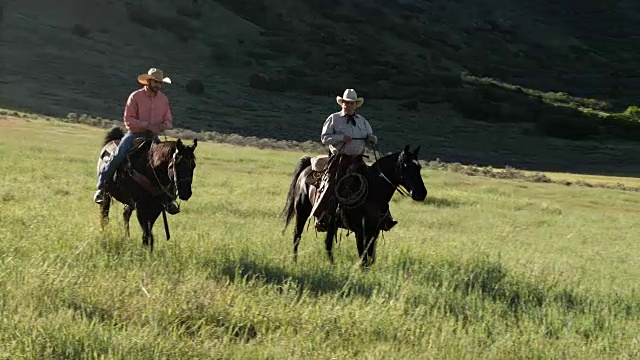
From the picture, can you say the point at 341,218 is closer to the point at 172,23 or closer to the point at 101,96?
the point at 101,96

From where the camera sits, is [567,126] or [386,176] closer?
[386,176]

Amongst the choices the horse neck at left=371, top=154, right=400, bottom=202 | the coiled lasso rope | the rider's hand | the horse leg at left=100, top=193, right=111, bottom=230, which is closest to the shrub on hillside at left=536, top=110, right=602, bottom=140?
the horse neck at left=371, top=154, right=400, bottom=202

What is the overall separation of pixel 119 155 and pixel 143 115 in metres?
0.65

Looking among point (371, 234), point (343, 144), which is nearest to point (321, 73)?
point (343, 144)

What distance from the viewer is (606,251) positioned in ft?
57.3

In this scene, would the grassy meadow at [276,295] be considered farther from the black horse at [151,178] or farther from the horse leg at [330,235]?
the black horse at [151,178]

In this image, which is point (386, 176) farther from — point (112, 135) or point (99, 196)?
point (112, 135)

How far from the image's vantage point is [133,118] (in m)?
11.1

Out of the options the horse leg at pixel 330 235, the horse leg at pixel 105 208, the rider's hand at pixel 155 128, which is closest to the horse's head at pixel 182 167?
the rider's hand at pixel 155 128

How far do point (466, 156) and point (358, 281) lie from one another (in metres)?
56.4

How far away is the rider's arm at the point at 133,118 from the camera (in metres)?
11.0

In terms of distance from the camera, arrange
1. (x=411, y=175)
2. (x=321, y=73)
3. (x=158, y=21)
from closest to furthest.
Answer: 1. (x=411, y=175)
2. (x=158, y=21)
3. (x=321, y=73)

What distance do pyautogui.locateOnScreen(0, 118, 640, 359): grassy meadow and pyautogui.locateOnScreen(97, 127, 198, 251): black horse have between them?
0.44m

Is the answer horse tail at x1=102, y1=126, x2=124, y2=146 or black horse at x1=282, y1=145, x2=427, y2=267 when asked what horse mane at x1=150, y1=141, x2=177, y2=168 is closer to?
horse tail at x1=102, y1=126, x2=124, y2=146
